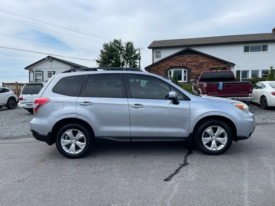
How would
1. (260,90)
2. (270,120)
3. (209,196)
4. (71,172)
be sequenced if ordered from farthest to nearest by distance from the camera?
(260,90) < (270,120) < (71,172) < (209,196)

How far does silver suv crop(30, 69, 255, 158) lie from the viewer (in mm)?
4434

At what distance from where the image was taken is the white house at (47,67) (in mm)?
34166

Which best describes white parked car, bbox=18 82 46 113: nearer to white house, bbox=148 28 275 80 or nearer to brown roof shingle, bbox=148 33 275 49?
white house, bbox=148 28 275 80

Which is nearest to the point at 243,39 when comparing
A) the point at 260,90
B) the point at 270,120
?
the point at 260,90

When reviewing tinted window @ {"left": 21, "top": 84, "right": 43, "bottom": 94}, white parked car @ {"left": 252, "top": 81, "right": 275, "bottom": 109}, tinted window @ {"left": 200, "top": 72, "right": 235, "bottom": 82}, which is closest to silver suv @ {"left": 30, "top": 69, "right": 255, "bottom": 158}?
white parked car @ {"left": 252, "top": 81, "right": 275, "bottom": 109}

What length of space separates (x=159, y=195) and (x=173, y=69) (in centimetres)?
2213

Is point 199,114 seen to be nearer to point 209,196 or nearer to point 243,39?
point 209,196

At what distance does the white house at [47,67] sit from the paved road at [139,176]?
101 feet

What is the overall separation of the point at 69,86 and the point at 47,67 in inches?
1305

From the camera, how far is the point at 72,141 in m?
4.51

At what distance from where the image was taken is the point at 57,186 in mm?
3361

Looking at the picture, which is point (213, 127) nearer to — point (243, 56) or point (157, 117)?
point (157, 117)

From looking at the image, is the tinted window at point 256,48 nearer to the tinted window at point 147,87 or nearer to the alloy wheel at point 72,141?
the tinted window at point 147,87

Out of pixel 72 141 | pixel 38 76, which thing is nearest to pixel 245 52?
pixel 72 141
